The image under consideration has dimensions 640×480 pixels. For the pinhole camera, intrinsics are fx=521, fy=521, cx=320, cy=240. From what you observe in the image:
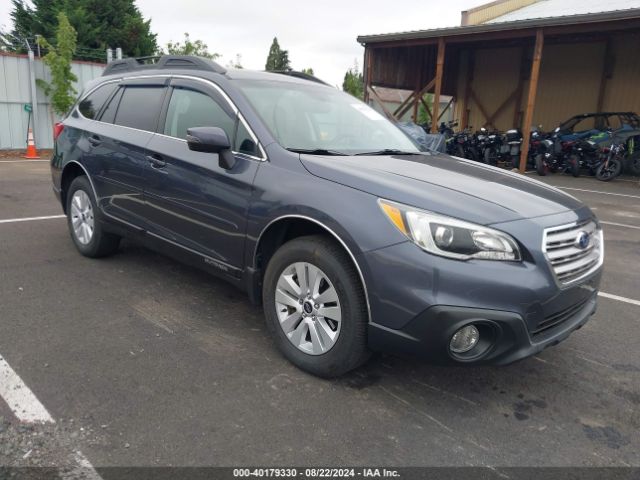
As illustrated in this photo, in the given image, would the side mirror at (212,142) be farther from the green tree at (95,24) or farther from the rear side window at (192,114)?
the green tree at (95,24)

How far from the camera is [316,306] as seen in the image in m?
2.87

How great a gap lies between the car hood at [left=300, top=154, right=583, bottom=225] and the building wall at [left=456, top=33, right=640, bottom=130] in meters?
16.6

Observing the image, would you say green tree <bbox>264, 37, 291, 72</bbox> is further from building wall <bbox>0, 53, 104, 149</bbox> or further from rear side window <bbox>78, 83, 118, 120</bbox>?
rear side window <bbox>78, 83, 118, 120</bbox>

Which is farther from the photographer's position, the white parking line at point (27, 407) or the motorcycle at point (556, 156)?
the motorcycle at point (556, 156)

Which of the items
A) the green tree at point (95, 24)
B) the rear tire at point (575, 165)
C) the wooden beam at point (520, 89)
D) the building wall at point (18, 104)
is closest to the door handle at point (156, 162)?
the rear tire at point (575, 165)

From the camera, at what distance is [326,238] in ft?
9.34

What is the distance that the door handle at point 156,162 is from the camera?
373 centimetres

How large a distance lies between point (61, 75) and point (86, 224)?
44.9 feet

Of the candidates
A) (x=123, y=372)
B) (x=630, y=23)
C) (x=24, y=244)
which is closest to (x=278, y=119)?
(x=123, y=372)

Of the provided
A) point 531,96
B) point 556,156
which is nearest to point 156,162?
point 531,96

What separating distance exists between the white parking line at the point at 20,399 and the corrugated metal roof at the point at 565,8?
1674cm

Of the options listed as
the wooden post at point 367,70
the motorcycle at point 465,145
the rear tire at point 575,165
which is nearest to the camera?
the rear tire at point 575,165

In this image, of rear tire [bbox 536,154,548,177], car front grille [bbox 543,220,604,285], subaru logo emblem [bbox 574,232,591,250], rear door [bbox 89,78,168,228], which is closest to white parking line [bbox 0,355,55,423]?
rear door [bbox 89,78,168,228]

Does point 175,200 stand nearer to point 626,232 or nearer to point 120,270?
point 120,270
